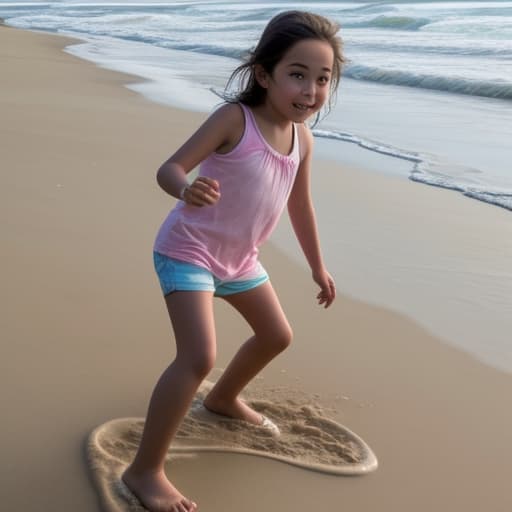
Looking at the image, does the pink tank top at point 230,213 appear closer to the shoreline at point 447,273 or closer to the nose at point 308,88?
the nose at point 308,88

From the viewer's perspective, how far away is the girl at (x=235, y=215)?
216 centimetres

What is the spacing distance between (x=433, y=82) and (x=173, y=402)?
34.2 feet

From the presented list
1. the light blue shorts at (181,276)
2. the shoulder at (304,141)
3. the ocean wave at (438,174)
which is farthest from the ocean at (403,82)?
the light blue shorts at (181,276)

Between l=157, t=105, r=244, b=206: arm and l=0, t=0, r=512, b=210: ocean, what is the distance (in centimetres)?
322

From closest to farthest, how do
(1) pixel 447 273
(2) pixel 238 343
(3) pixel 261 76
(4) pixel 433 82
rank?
(3) pixel 261 76
(2) pixel 238 343
(1) pixel 447 273
(4) pixel 433 82

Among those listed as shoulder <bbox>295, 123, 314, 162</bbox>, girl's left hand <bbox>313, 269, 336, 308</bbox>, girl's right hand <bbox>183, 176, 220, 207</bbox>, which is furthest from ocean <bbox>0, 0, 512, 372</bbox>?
girl's right hand <bbox>183, 176, 220, 207</bbox>

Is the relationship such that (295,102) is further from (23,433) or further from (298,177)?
(23,433)

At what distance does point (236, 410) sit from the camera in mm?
2611

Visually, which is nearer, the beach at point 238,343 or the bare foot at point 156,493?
the bare foot at point 156,493

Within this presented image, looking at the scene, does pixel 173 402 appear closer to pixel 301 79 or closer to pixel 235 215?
pixel 235 215

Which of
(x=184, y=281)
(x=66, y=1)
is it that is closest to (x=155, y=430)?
(x=184, y=281)

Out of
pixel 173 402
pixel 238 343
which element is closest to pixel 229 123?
pixel 173 402

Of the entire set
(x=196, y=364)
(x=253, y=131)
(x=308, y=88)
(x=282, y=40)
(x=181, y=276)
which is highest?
(x=282, y=40)

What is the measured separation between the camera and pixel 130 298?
11.1ft
